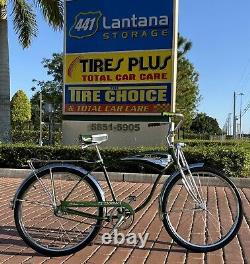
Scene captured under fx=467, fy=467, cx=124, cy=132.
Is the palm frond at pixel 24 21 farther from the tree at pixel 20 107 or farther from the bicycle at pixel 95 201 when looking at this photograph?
the tree at pixel 20 107

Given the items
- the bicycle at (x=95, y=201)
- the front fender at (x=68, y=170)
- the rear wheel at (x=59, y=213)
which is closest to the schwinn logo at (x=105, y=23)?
the bicycle at (x=95, y=201)

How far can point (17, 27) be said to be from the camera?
55.6 feet

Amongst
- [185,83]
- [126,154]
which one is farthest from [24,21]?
[185,83]

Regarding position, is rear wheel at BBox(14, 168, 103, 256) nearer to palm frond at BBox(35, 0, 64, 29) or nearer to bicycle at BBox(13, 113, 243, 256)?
bicycle at BBox(13, 113, 243, 256)

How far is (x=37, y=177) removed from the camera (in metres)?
4.34

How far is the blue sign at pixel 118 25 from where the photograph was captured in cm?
1238

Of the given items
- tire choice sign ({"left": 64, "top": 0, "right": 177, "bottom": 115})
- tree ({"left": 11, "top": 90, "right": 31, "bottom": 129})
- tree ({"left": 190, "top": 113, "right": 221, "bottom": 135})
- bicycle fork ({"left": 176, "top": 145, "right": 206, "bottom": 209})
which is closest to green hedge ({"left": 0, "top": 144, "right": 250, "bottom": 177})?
tire choice sign ({"left": 64, "top": 0, "right": 177, "bottom": 115})

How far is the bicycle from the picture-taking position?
434 cm

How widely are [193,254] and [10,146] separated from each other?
7.41 m

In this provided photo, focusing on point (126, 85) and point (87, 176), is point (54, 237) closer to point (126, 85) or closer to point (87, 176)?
point (87, 176)

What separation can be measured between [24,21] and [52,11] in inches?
48.9

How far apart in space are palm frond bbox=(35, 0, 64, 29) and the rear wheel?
12.6m

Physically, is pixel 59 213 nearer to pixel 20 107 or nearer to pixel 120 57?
pixel 120 57

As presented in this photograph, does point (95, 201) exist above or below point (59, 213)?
above
